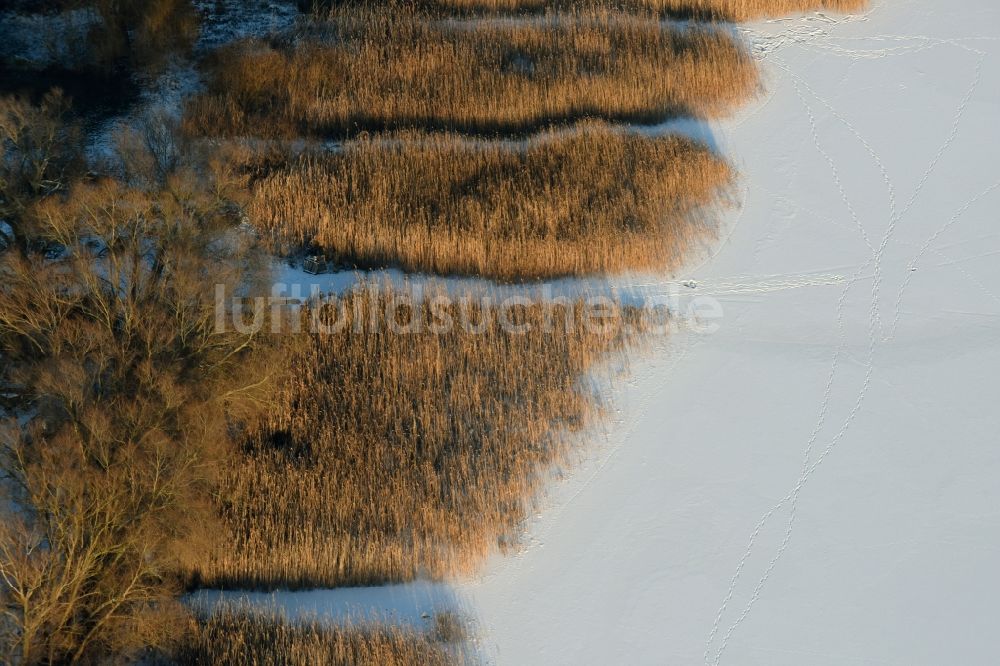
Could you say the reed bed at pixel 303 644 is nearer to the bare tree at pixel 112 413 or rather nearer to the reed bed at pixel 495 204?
the bare tree at pixel 112 413

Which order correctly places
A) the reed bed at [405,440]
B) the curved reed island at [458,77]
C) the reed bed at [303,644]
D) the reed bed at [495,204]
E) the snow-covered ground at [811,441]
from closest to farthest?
the reed bed at [303,644] < the snow-covered ground at [811,441] < the reed bed at [405,440] < the reed bed at [495,204] < the curved reed island at [458,77]

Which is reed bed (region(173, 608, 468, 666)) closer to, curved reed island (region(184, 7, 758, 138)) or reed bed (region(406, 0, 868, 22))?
curved reed island (region(184, 7, 758, 138))

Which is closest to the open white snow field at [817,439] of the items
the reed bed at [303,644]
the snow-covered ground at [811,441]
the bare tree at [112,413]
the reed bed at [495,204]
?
the snow-covered ground at [811,441]

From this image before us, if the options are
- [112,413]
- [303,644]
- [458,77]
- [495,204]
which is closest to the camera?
[112,413]

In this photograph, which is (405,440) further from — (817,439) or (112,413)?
(817,439)

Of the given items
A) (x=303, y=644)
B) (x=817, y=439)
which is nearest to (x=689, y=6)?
(x=817, y=439)

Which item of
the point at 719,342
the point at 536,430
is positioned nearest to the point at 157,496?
the point at 536,430

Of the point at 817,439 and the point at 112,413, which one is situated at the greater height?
the point at 112,413
